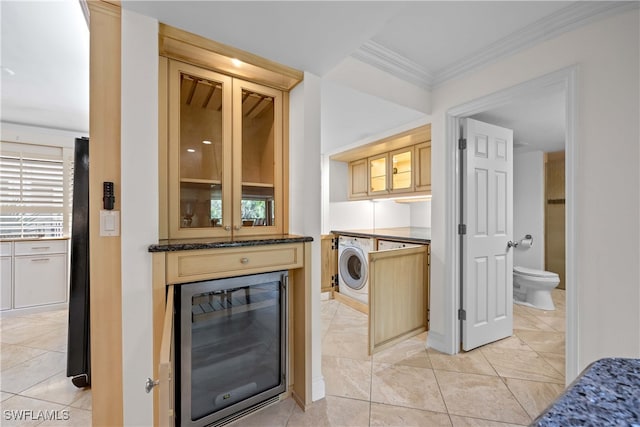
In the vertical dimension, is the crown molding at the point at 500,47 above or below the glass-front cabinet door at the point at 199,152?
above

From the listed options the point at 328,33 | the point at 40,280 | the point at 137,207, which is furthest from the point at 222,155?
the point at 40,280

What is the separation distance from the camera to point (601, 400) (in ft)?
1.15

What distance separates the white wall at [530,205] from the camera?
4.19 metres

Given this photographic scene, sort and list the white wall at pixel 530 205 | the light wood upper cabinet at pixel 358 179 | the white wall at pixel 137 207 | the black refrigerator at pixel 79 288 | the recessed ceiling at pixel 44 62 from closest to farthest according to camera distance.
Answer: the white wall at pixel 137 207
the recessed ceiling at pixel 44 62
the black refrigerator at pixel 79 288
the light wood upper cabinet at pixel 358 179
the white wall at pixel 530 205

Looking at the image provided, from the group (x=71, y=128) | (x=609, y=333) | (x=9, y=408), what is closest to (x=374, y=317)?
(x=609, y=333)

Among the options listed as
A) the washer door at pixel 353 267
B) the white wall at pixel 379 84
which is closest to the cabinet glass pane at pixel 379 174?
the washer door at pixel 353 267

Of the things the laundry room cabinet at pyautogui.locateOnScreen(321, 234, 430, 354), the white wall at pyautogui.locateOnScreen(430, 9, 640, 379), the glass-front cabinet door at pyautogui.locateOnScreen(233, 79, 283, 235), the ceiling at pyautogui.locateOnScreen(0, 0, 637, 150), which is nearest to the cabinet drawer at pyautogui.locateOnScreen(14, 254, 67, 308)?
the ceiling at pyautogui.locateOnScreen(0, 0, 637, 150)

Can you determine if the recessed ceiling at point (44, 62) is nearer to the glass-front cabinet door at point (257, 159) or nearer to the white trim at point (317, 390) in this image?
the glass-front cabinet door at point (257, 159)

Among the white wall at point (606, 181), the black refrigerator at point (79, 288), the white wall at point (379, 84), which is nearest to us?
the white wall at point (606, 181)

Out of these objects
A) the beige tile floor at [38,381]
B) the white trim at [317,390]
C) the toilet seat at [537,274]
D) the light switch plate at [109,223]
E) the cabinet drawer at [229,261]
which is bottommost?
the beige tile floor at [38,381]

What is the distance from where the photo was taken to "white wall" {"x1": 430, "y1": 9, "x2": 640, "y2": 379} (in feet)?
4.51

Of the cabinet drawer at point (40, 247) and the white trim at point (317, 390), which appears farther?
the cabinet drawer at point (40, 247)

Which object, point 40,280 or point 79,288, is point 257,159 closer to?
point 79,288

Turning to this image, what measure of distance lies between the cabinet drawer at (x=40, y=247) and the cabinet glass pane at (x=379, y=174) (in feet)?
13.3
